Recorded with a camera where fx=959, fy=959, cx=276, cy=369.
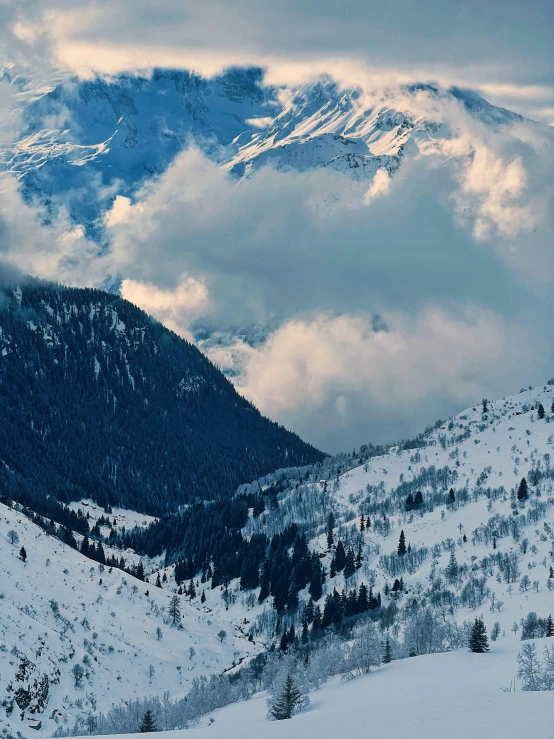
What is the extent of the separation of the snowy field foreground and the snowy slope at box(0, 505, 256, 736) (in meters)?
34.7

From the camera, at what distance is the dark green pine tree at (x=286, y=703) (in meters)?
110

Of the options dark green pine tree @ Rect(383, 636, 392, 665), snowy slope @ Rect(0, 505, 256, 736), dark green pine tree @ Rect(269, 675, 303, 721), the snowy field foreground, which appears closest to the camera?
the snowy field foreground

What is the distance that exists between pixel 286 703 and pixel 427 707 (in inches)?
1292

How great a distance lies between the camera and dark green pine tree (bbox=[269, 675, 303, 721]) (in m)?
110

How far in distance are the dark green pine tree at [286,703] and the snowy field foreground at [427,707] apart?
227 centimetres

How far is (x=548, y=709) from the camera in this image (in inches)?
2800

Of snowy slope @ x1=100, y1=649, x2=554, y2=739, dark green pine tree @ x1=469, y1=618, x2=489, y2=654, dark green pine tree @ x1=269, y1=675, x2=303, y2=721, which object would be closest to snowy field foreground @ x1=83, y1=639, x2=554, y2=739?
snowy slope @ x1=100, y1=649, x2=554, y2=739

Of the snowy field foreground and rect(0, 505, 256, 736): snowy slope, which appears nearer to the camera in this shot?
the snowy field foreground

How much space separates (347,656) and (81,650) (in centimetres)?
4597

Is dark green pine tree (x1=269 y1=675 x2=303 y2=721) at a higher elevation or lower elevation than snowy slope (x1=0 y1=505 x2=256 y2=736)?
lower

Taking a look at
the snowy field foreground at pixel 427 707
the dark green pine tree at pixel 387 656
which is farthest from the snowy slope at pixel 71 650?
the dark green pine tree at pixel 387 656

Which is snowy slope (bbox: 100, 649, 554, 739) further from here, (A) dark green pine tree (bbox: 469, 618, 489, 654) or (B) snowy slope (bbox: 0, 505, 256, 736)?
(B) snowy slope (bbox: 0, 505, 256, 736)

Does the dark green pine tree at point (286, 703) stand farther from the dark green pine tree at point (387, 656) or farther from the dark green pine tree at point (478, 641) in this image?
the dark green pine tree at point (478, 641)

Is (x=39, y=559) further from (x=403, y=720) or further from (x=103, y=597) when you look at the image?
(x=403, y=720)
